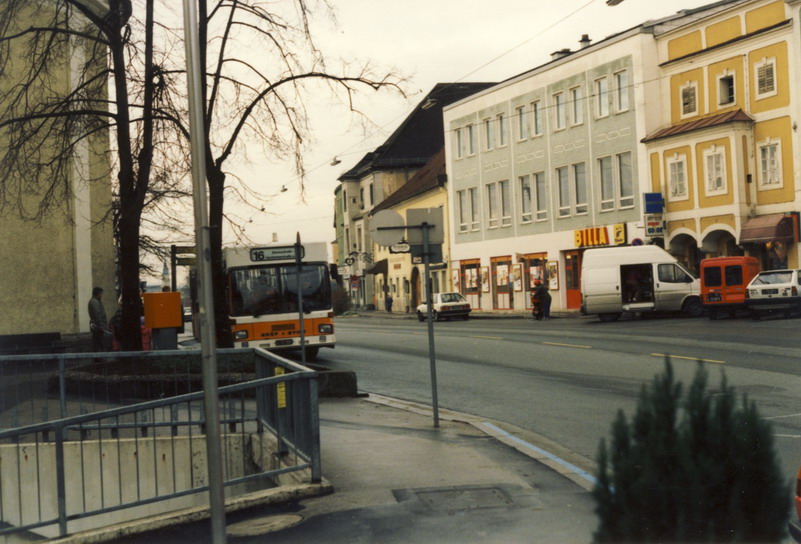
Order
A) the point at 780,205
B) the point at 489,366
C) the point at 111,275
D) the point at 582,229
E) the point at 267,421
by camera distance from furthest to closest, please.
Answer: the point at 582,229 < the point at 780,205 < the point at 111,275 < the point at 489,366 < the point at 267,421

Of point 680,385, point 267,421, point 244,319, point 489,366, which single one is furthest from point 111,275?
point 680,385

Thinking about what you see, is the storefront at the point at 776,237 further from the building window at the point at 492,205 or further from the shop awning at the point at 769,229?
the building window at the point at 492,205

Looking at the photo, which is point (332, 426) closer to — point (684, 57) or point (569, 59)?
point (684, 57)

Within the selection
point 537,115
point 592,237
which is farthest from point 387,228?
point 537,115

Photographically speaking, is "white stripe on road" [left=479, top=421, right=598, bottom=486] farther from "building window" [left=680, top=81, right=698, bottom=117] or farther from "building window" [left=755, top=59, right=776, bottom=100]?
"building window" [left=680, top=81, right=698, bottom=117]

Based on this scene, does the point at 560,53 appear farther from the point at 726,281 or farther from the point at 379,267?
the point at 379,267

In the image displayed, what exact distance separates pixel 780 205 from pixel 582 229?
13572 millimetres

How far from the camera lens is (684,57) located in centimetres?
4391

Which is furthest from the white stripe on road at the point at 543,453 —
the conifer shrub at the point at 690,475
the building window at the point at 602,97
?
the building window at the point at 602,97

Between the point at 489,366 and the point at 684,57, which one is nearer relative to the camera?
the point at 489,366

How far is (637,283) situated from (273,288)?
61.2ft

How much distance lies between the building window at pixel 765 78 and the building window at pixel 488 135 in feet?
74.8

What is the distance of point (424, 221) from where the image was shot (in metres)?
13.1

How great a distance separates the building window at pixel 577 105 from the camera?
51.3 metres
